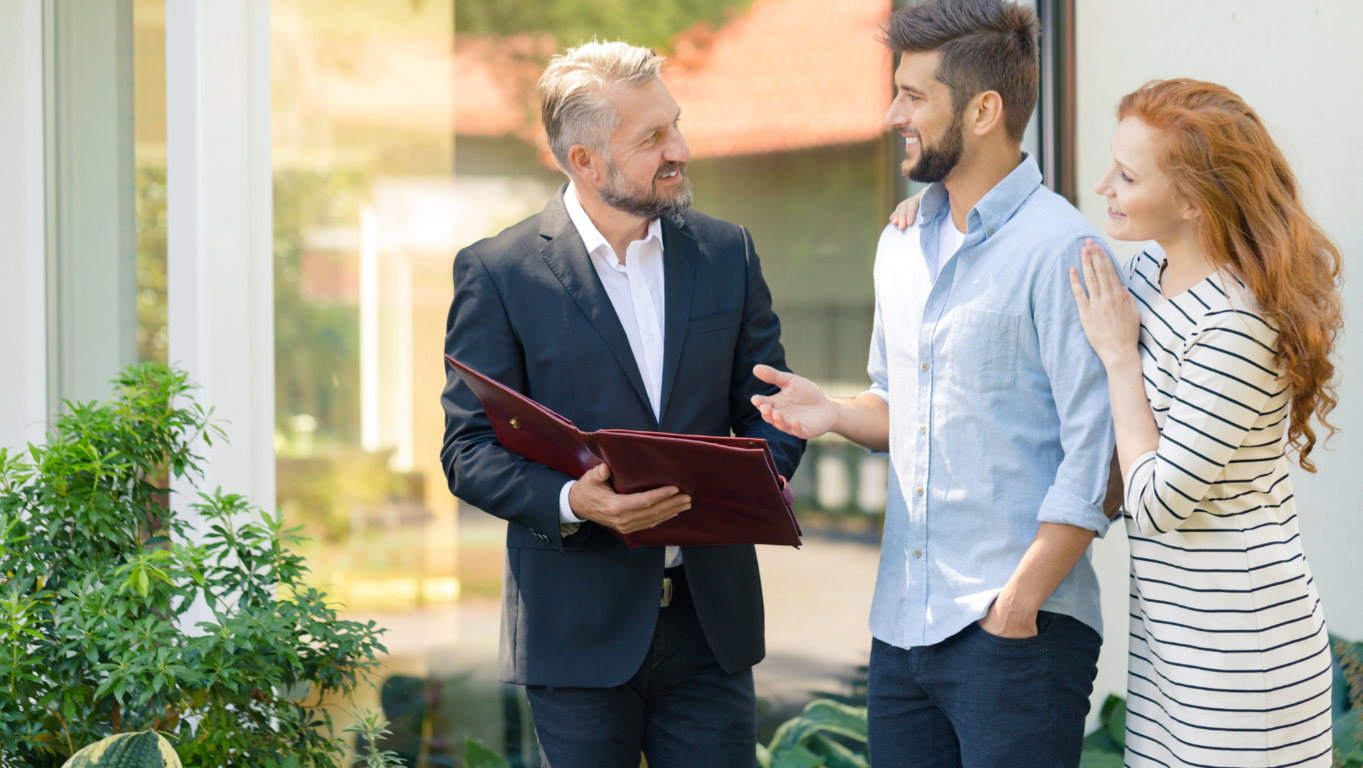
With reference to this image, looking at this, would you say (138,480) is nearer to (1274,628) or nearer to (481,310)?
(481,310)

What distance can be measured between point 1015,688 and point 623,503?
66cm

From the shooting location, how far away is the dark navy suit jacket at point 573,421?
5.67ft

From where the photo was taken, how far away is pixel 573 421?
1.78 metres

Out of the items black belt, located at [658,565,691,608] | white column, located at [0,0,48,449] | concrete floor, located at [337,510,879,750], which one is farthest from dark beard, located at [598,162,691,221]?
white column, located at [0,0,48,449]

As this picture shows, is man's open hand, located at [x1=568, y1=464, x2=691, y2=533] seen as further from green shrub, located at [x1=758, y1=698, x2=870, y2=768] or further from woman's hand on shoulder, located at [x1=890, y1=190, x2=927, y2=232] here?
green shrub, located at [x1=758, y1=698, x2=870, y2=768]

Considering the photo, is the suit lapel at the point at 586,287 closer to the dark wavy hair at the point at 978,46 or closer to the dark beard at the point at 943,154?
the dark beard at the point at 943,154

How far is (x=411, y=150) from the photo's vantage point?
298 cm

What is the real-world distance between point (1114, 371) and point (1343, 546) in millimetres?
1754

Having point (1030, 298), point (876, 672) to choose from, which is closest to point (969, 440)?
point (1030, 298)

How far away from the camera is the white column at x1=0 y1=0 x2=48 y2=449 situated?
259 cm

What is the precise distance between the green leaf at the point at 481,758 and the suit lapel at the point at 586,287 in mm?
1681

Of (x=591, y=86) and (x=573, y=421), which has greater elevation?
(x=591, y=86)

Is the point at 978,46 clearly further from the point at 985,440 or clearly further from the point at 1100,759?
the point at 1100,759

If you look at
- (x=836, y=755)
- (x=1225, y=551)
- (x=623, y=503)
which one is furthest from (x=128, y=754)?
(x=836, y=755)
